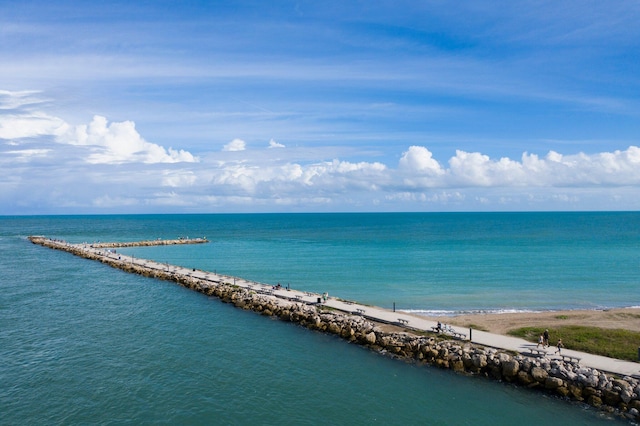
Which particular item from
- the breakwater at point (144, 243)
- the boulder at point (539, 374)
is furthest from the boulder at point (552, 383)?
the breakwater at point (144, 243)

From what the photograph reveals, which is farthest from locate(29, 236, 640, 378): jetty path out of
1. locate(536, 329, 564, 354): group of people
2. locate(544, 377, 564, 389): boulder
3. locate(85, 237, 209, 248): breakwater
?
locate(85, 237, 209, 248): breakwater

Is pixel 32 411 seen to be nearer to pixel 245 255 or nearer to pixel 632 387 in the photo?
pixel 632 387

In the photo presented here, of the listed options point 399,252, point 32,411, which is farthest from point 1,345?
point 399,252

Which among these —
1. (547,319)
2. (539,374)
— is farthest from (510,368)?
(547,319)

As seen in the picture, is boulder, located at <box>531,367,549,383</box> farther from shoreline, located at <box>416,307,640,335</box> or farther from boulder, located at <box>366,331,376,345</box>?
boulder, located at <box>366,331,376,345</box>

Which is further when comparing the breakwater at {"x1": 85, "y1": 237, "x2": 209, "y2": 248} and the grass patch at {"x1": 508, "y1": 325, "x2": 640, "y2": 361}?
the breakwater at {"x1": 85, "y1": 237, "x2": 209, "y2": 248}

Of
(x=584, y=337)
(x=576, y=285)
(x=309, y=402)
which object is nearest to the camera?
(x=309, y=402)
